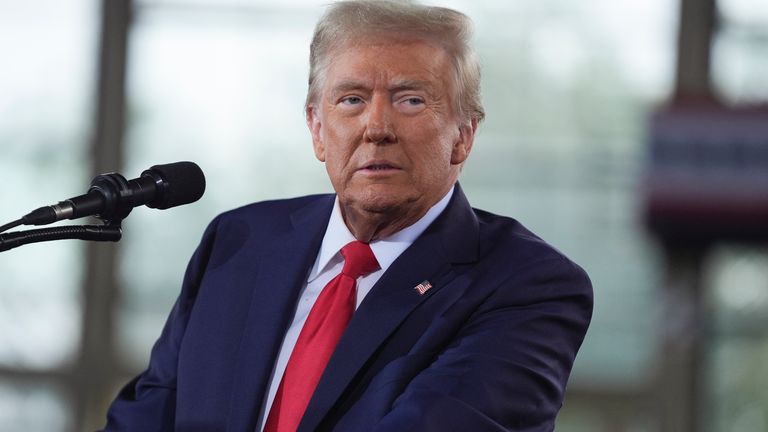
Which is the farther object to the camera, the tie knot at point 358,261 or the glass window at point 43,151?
the glass window at point 43,151

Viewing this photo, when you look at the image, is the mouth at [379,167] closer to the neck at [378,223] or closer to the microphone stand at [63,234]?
the neck at [378,223]

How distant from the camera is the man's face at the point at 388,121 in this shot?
81.5 inches

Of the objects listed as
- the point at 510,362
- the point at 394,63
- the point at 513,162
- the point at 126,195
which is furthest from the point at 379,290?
the point at 513,162

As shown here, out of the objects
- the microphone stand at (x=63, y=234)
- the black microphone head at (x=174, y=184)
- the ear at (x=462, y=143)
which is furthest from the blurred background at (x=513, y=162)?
the microphone stand at (x=63, y=234)

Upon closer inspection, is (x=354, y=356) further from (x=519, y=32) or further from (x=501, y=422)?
(x=519, y=32)

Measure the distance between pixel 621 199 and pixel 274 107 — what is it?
62.3 inches

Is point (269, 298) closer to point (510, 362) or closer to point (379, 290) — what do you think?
point (379, 290)

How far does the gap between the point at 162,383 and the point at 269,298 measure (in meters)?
0.24

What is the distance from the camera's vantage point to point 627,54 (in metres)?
5.43

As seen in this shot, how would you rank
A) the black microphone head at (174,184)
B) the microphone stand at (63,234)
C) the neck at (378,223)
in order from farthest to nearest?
the neck at (378,223) < the black microphone head at (174,184) < the microphone stand at (63,234)

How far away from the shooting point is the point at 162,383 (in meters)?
2.15

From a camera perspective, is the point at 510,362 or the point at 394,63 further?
the point at 394,63

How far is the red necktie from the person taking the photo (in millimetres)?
1994

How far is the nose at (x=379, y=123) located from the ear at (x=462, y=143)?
0.16 metres
